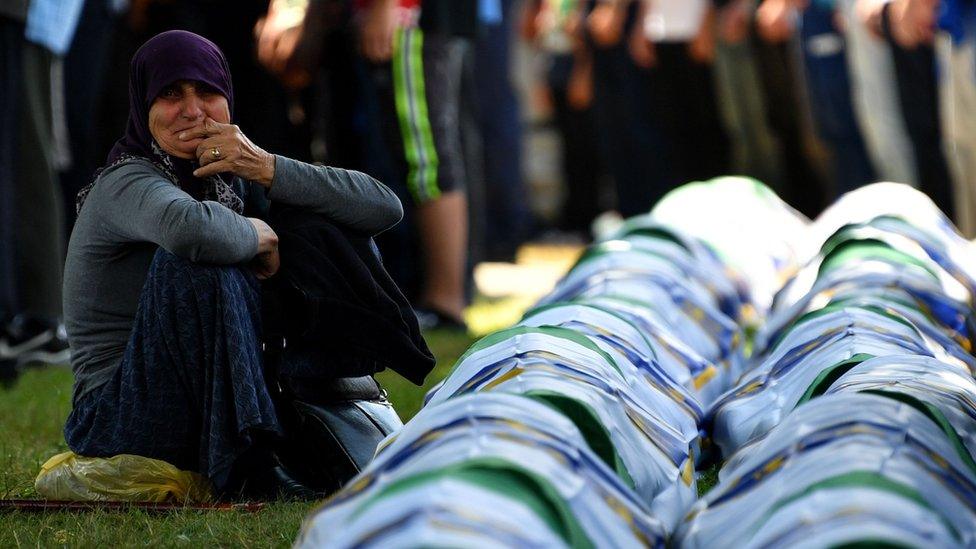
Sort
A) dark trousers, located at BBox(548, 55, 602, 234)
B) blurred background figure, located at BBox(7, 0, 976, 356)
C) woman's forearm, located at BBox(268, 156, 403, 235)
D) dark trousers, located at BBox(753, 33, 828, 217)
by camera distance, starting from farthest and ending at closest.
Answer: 1. dark trousers, located at BBox(548, 55, 602, 234)
2. dark trousers, located at BBox(753, 33, 828, 217)
3. blurred background figure, located at BBox(7, 0, 976, 356)
4. woman's forearm, located at BBox(268, 156, 403, 235)

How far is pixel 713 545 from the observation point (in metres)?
2.81

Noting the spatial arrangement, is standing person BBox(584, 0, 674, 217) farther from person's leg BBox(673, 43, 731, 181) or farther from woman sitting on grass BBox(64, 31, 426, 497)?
woman sitting on grass BBox(64, 31, 426, 497)

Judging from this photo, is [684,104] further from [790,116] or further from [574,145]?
[574,145]

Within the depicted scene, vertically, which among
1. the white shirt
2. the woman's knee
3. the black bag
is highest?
the woman's knee

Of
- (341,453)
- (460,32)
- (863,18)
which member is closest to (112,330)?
(341,453)

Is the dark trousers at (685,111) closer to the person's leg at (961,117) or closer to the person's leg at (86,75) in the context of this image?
the person's leg at (961,117)

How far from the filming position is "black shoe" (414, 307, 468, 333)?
6.47 metres

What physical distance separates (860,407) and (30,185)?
3.57 meters

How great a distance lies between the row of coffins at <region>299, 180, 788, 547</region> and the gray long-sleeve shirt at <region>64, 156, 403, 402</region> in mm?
462

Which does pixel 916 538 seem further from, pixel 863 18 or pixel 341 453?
pixel 863 18

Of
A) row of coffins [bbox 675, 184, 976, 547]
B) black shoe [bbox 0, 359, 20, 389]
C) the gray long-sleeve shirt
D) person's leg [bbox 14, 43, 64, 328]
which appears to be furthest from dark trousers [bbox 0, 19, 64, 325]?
row of coffins [bbox 675, 184, 976, 547]

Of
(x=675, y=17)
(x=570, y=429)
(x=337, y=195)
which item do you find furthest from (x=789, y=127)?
(x=570, y=429)

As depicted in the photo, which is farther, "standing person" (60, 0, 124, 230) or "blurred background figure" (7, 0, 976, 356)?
"standing person" (60, 0, 124, 230)

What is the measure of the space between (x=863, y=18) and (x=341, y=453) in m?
4.68
